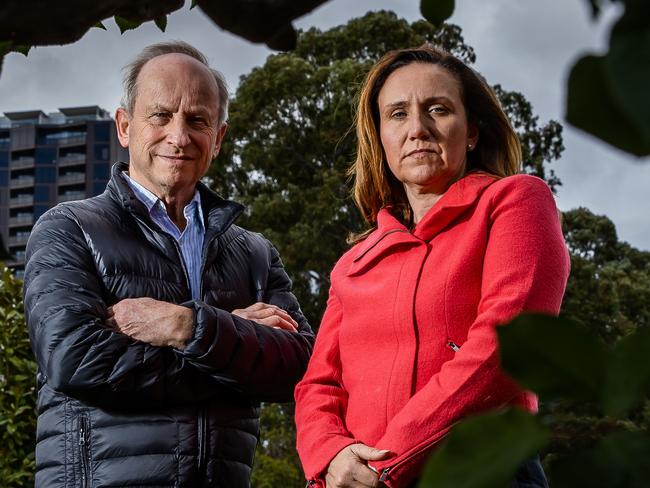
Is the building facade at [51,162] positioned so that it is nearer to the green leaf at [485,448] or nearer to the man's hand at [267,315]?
the man's hand at [267,315]

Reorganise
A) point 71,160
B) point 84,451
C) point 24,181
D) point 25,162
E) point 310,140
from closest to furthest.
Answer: point 84,451 → point 310,140 → point 71,160 → point 25,162 → point 24,181

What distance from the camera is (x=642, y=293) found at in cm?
1770

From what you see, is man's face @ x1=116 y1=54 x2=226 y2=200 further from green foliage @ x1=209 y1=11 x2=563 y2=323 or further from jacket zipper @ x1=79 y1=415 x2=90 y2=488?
green foliage @ x1=209 y1=11 x2=563 y2=323

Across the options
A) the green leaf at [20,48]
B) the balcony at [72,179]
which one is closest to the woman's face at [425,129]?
the green leaf at [20,48]

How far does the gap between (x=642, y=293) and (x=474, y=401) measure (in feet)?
Answer: 55.6

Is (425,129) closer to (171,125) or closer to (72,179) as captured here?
(171,125)

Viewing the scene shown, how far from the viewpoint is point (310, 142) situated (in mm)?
16484

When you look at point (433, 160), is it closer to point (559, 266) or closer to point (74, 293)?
point (559, 266)

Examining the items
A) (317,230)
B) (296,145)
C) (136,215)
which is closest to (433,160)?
(136,215)

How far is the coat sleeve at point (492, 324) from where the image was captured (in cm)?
179

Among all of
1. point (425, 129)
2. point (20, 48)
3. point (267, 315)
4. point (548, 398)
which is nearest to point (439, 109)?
point (425, 129)

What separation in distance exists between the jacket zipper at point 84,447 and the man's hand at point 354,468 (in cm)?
69

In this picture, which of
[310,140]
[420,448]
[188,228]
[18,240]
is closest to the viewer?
[420,448]

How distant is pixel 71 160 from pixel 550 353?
77.3m
